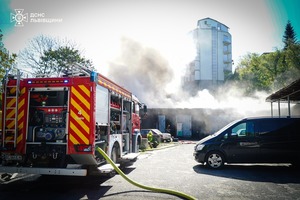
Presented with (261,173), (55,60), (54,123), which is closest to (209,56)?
(55,60)

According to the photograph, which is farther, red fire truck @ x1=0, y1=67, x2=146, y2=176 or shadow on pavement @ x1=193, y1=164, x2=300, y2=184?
shadow on pavement @ x1=193, y1=164, x2=300, y2=184

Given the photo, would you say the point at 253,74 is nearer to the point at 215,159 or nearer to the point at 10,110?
the point at 215,159

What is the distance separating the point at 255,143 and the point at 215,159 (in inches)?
55.6

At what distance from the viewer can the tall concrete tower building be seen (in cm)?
4853

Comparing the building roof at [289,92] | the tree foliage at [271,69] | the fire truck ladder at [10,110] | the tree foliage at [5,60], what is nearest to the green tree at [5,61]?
the tree foliage at [5,60]

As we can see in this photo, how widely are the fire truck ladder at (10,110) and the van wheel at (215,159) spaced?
5907mm

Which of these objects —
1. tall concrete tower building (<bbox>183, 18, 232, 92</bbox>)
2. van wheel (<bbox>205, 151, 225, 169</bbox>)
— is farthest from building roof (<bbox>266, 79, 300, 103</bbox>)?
tall concrete tower building (<bbox>183, 18, 232, 92</bbox>)

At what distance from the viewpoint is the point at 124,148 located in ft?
27.7

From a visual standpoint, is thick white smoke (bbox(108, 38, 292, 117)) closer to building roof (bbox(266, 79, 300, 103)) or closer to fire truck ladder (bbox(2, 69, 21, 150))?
building roof (bbox(266, 79, 300, 103))

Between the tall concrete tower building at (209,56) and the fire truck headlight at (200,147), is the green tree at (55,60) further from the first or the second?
the tall concrete tower building at (209,56)

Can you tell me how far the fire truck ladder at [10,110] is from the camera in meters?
5.52

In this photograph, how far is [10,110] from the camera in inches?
223

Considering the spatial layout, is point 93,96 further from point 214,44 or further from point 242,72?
point 214,44

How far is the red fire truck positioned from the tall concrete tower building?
45569 mm
